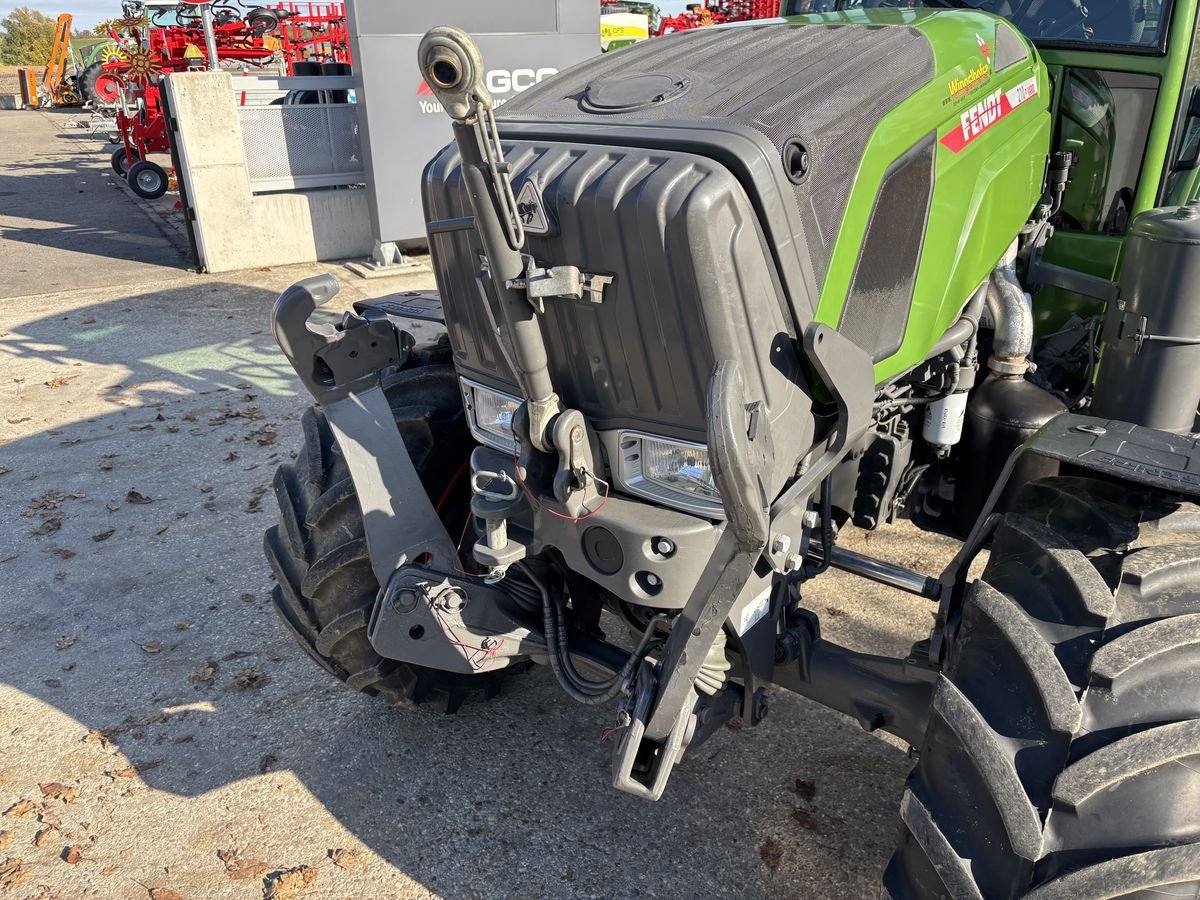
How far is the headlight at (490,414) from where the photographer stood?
236cm

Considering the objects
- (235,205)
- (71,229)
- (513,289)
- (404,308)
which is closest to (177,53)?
(71,229)

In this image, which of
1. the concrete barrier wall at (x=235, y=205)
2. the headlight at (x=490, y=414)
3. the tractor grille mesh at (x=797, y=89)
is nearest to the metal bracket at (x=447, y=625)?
the headlight at (x=490, y=414)

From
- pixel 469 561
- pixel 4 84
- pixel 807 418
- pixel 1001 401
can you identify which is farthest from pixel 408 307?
pixel 4 84

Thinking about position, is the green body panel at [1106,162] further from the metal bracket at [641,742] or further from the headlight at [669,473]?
the metal bracket at [641,742]

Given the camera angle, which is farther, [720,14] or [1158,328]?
[720,14]

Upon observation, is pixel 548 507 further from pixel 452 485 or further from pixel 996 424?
pixel 996 424

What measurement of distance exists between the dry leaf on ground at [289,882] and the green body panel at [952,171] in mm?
2067

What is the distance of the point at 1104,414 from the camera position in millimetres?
2709

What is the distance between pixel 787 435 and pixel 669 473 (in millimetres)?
261

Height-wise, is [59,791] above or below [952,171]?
below

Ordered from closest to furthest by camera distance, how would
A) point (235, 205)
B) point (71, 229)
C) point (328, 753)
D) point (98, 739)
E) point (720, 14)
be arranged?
point (328, 753)
point (98, 739)
point (235, 205)
point (71, 229)
point (720, 14)

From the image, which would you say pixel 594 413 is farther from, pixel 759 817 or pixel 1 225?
pixel 1 225

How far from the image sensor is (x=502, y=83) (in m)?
9.49

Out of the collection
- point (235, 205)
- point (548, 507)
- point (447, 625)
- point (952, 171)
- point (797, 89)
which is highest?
point (797, 89)
